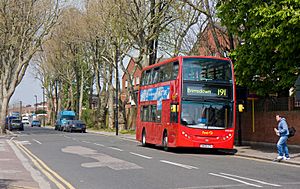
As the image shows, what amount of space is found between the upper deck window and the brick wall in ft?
15.1

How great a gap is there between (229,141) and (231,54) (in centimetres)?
426

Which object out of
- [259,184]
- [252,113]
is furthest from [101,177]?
[252,113]

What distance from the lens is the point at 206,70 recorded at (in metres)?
22.1

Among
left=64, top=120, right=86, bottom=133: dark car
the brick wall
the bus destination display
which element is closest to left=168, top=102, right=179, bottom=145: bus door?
the bus destination display

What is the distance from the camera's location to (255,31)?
20.8 metres

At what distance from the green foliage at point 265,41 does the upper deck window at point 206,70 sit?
1214 millimetres

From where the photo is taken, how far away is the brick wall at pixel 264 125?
24466mm

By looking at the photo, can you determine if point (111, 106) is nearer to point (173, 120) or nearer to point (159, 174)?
point (173, 120)

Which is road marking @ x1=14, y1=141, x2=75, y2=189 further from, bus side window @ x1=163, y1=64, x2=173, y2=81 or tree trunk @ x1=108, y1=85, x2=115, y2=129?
tree trunk @ x1=108, y1=85, x2=115, y2=129

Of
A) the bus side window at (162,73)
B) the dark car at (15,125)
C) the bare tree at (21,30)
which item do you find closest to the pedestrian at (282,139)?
the bus side window at (162,73)

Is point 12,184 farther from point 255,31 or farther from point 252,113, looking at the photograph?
point 252,113

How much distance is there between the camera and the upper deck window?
22.0 meters

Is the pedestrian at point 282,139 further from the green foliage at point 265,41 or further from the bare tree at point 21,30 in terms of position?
the bare tree at point 21,30

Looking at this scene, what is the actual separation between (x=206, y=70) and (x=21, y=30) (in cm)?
2569
